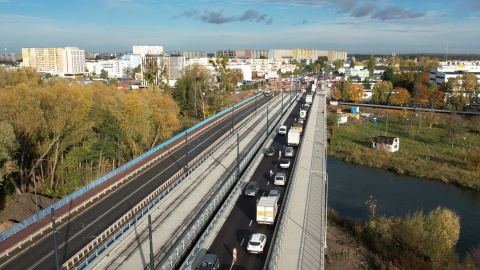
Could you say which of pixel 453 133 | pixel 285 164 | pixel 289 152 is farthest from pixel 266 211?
pixel 453 133

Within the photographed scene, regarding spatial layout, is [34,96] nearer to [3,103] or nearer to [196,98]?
[3,103]

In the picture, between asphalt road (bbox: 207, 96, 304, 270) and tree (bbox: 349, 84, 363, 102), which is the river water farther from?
tree (bbox: 349, 84, 363, 102)

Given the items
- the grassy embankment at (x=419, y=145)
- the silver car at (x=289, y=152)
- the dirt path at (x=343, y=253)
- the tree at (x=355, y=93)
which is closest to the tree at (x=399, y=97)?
the tree at (x=355, y=93)

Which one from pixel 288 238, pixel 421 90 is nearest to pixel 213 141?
pixel 288 238

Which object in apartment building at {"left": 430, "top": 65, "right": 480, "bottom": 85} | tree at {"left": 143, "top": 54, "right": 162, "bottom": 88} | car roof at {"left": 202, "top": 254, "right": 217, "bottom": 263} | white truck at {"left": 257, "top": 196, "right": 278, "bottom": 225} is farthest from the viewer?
apartment building at {"left": 430, "top": 65, "right": 480, "bottom": 85}

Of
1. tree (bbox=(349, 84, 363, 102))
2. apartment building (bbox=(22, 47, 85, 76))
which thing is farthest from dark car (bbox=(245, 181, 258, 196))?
apartment building (bbox=(22, 47, 85, 76))

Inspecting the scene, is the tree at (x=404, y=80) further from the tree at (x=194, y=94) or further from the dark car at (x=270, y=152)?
the dark car at (x=270, y=152)
